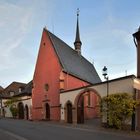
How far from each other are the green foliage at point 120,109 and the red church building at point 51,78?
44.0 ft

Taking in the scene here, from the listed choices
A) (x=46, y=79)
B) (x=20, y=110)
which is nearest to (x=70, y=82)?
(x=46, y=79)

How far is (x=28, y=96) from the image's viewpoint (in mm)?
47938

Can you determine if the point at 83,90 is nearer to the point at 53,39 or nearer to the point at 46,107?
the point at 46,107

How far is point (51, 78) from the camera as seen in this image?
39.0m

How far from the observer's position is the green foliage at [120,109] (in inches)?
845

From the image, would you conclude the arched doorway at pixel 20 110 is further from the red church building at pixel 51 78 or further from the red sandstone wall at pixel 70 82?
the red sandstone wall at pixel 70 82

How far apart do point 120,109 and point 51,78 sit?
18.8m

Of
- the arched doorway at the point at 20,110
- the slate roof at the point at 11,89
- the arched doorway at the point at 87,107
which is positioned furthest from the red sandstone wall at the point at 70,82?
the slate roof at the point at 11,89

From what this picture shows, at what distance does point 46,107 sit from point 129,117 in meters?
19.8

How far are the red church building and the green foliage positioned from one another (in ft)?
44.0

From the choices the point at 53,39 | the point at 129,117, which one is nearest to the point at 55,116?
the point at 53,39

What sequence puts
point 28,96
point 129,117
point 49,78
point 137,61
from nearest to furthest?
point 129,117, point 137,61, point 49,78, point 28,96

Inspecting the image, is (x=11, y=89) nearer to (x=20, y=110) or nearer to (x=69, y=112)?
(x=20, y=110)

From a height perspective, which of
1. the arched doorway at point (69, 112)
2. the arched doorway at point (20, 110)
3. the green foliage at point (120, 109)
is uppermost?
the green foliage at point (120, 109)
